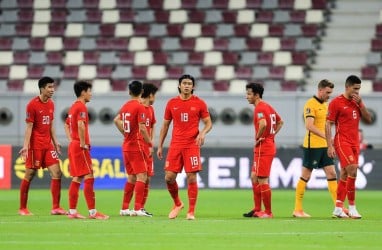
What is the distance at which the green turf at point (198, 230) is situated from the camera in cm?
1268

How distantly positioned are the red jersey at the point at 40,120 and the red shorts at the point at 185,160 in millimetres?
2512

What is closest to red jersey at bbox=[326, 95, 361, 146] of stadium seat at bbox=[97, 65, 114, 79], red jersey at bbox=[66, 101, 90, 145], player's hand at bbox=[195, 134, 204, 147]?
player's hand at bbox=[195, 134, 204, 147]

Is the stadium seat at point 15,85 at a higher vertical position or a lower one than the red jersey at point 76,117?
higher

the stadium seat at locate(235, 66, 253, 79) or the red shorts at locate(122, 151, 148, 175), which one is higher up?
the stadium seat at locate(235, 66, 253, 79)

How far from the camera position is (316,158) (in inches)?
712

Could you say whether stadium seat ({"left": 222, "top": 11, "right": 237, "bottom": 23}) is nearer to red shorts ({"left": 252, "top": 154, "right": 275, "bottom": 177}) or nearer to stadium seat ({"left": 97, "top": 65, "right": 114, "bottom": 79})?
stadium seat ({"left": 97, "top": 65, "right": 114, "bottom": 79})

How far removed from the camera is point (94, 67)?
33.4 meters

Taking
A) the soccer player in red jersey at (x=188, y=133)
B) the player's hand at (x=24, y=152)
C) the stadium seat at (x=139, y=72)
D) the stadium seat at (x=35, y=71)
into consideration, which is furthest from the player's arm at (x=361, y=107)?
the stadium seat at (x=35, y=71)

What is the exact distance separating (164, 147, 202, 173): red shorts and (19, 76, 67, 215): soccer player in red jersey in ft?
7.66

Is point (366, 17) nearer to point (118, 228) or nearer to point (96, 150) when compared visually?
point (96, 150)

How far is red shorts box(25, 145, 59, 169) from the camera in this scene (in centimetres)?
1841

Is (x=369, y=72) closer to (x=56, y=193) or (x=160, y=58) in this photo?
(x=160, y=58)

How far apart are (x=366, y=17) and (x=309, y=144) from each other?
16.4m

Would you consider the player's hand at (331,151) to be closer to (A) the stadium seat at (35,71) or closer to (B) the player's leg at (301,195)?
(B) the player's leg at (301,195)
